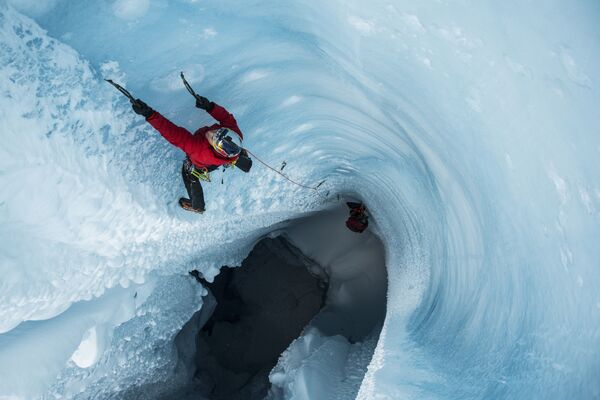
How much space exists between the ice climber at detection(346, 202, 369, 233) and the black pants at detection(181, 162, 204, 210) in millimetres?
2938

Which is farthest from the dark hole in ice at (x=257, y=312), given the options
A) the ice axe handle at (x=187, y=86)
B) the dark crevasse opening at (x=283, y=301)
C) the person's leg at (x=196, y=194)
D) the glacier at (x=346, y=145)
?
the ice axe handle at (x=187, y=86)

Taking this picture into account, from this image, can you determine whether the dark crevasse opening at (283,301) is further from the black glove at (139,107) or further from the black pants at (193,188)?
the black glove at (139,107)

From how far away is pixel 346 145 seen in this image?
13.4 ft

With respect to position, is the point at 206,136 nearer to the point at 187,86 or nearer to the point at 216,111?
the point at 216,111

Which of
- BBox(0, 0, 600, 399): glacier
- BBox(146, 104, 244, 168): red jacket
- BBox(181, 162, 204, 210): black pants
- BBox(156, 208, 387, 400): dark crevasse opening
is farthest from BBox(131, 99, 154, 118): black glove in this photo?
BBox(156, 208, 387, 400): dark crevasse opening

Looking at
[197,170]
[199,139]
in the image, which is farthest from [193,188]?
[199,139]

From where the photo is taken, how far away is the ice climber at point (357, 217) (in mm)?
5848

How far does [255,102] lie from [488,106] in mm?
1728

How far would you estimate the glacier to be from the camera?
1.96 meters

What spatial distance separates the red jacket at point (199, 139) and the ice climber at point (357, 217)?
338 centimetres

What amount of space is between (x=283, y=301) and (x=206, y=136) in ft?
14.6

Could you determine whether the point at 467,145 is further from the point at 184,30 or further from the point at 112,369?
the point at 112,369

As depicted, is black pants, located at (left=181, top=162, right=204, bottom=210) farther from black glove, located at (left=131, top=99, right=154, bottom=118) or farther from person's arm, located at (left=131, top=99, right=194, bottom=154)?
black glove, located at (left=131, top=99, right=154, bottom=118)

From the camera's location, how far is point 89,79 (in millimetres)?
2359
